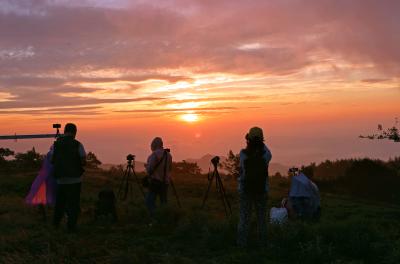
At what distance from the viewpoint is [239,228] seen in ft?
29.9

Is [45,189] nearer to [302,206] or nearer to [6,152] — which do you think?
[302,206]

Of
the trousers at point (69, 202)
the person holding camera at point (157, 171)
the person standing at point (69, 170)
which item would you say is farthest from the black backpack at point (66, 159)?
the person holding camera at point (157, 171)

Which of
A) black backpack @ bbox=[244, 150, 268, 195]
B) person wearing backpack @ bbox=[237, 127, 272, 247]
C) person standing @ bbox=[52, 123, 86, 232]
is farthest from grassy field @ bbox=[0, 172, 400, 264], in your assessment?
black backpack @ bbox=[244, 150, 268, 195]

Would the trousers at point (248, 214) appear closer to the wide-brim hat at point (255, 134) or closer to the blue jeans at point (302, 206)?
the wide-brim hat at point (255, 134)

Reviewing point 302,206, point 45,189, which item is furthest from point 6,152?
point 302,206

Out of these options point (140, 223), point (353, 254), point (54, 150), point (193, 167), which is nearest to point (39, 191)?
point (54, 150)

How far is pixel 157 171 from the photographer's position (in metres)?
12.4

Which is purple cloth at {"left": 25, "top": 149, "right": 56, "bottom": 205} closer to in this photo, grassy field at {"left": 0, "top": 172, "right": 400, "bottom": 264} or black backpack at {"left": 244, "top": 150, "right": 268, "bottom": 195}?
grassy field at {"left": 0, "top": 172, "right": 400, "bottom": 264}

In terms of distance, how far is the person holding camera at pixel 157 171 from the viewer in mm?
12359

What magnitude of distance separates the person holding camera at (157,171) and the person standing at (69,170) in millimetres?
2059

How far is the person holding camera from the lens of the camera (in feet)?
40.5

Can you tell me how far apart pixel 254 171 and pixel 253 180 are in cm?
16

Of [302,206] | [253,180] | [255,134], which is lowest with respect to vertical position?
[302,206]

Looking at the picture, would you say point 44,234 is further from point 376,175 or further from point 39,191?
point 376,175
